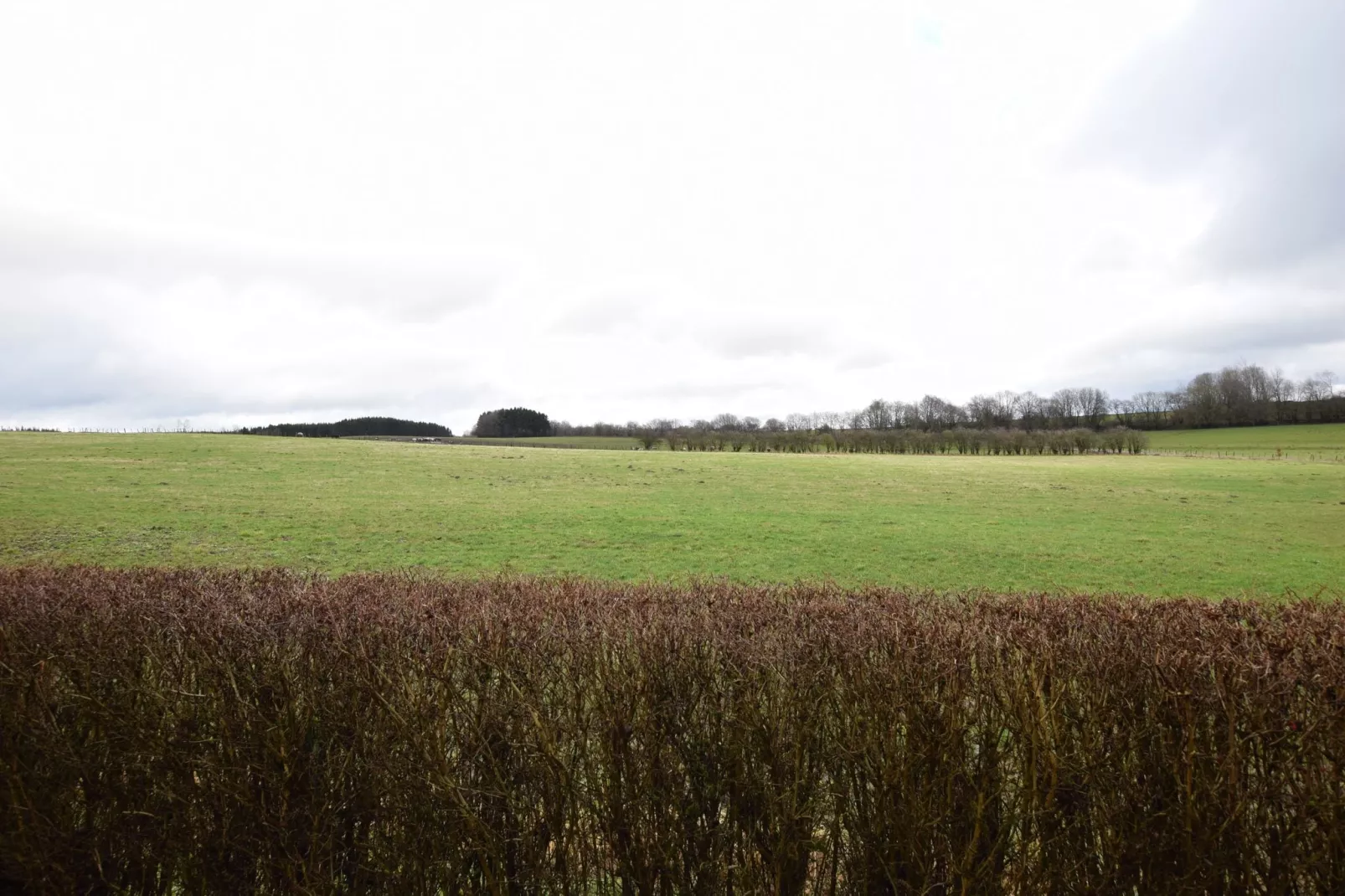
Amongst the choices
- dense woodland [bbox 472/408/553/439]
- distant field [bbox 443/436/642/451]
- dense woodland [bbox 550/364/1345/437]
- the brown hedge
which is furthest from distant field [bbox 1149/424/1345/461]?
dense woodland [bbox 472/408/553/439]

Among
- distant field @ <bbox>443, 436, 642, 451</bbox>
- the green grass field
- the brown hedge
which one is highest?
distant field @ <bbox>443, 436, 642, 451</bbox>

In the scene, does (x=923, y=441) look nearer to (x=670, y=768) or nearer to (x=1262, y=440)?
(x=1262, y=440)

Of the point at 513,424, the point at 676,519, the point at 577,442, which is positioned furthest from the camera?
the point at 513,424

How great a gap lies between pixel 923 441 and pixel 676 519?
83.3 meters

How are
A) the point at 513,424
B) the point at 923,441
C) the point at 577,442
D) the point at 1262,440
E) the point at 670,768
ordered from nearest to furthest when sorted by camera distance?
the point at 670,768 → the point at 923,441 → the point at 1262,440 → the point at 577,442 → the point at 513,424

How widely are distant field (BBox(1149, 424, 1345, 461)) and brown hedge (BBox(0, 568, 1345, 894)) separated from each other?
10303cm

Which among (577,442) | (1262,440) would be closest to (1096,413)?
(1262,440)

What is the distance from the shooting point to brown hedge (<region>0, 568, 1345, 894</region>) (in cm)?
303

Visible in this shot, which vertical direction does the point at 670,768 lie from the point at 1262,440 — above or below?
above

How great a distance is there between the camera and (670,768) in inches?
131

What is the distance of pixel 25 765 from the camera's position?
3.80m

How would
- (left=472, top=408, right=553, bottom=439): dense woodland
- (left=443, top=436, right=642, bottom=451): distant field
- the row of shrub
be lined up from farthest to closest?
(left=472, top=408, right=553, bottom=439): dense woodland < (left=443, top=436, right=642, bottom=451): distant field < the row of shrub

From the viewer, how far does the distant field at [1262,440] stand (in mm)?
89000

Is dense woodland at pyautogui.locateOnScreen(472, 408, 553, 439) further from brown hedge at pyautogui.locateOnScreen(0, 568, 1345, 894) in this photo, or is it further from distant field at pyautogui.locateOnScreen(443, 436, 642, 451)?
brown hedge at pyautogui.locateOnScreen(0, 568, 1345, 894)
